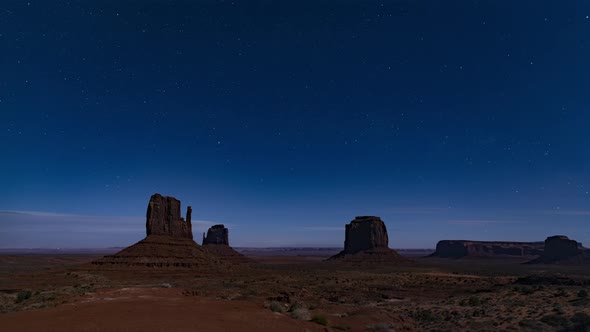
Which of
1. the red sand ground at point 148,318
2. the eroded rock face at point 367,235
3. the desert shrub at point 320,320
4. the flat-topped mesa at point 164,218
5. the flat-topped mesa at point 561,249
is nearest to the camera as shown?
the red sand ground at point 148,318

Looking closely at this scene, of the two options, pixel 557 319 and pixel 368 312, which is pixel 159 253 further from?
pixel 557 319

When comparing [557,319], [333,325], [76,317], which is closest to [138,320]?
[76,317]

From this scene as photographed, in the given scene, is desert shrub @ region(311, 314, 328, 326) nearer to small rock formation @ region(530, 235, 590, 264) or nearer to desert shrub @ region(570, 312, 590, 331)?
desert shrub @ region(570, 312, 590, 331)

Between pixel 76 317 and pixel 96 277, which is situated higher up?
pixel 76 317

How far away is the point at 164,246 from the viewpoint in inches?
2817

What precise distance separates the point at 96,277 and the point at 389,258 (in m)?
84.4

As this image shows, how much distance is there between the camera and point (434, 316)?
82.6 feet

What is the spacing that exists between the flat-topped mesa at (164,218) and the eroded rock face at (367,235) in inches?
2424

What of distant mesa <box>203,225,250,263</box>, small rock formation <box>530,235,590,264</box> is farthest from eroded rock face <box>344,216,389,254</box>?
small rock formation <box>530,235,590,264</box>

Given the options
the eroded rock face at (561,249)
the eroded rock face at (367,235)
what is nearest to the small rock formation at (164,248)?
the eroded rock face at (367,235)

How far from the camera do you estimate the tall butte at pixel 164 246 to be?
65.2 metres

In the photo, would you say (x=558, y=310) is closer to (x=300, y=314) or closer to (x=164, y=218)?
(x=300, y=314)

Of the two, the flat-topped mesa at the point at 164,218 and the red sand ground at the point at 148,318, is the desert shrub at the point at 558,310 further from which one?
the flat-topped mesa at the point at 164,218

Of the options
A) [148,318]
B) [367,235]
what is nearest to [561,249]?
[367,235]
